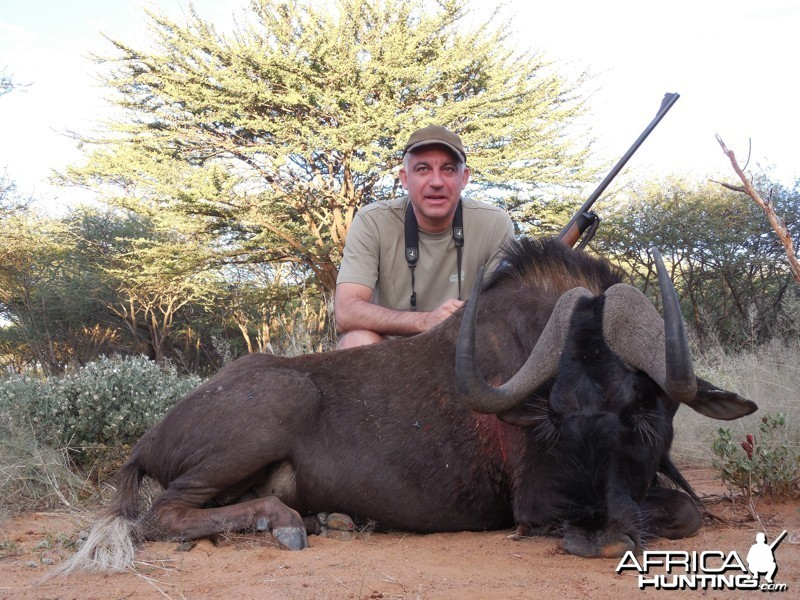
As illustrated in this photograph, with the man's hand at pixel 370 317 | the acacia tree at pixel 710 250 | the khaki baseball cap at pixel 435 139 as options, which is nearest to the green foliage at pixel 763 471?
the man's hand at pixel 370 317

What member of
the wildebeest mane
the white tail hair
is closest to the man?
the wildebeest mane

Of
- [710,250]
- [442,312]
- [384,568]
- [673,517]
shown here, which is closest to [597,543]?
[673,517]

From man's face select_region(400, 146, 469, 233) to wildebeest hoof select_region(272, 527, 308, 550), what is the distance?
8.98 ft

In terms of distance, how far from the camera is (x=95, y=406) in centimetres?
622

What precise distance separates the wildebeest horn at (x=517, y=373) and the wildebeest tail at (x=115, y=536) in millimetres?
1717

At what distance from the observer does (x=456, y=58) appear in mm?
17031

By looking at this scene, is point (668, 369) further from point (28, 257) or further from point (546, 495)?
point (28, 257)

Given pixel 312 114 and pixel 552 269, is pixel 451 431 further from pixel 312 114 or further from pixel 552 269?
pixel 312 114

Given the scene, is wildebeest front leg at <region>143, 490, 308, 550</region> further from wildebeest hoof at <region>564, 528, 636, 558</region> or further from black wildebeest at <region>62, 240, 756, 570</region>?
wildebeest hoof at <region>564, 528, 636, 558</region>

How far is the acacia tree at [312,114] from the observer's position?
16.5 meters

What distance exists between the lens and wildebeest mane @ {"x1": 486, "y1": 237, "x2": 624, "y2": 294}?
4129mm

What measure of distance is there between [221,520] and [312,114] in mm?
14252

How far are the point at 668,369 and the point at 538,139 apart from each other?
1560 centimetres

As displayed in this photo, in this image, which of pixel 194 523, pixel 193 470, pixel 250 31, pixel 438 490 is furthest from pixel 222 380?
pixel 250 31
